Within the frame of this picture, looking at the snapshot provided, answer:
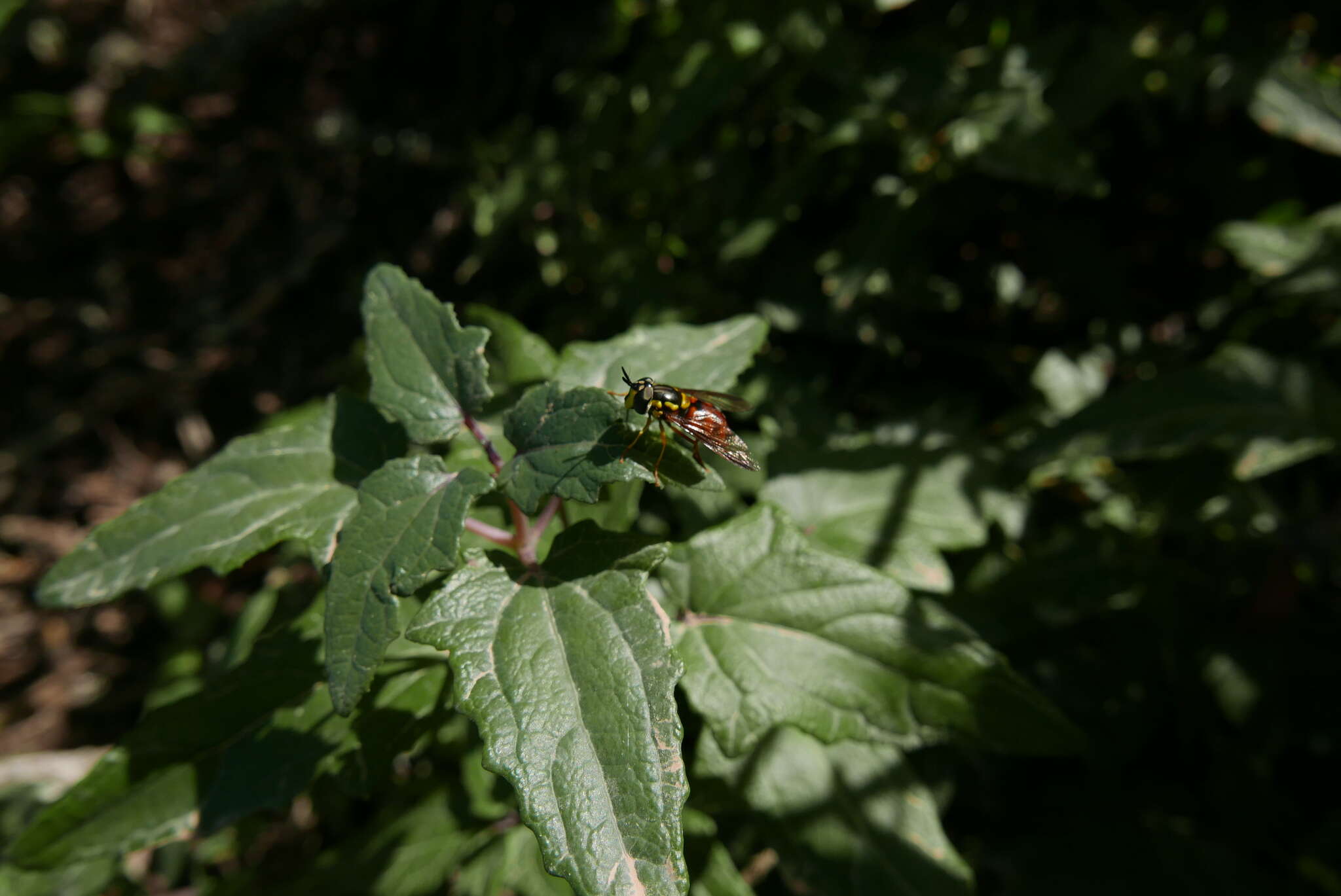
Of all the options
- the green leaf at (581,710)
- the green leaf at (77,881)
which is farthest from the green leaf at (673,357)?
the green leaf at (77,881)

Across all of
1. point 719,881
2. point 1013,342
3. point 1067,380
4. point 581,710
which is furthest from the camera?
point 1013,342

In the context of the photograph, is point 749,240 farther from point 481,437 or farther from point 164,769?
point 164,769

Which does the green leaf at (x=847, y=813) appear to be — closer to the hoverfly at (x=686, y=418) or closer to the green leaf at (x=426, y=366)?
the hoverfly at (x=686, y=418)

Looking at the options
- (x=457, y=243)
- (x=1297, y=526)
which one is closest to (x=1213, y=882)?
(x=1297, y=526)

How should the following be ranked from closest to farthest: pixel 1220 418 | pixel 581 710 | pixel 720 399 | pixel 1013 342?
pixel 581 710 → pixel 720 399 → pixel 1220 418 → pixel 1013 342

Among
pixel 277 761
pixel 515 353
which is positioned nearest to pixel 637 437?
pixel 515 353

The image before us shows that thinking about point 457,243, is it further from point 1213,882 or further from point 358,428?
point 1213,882
